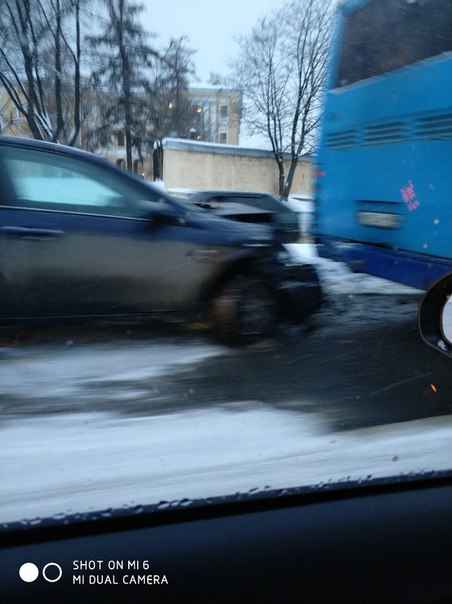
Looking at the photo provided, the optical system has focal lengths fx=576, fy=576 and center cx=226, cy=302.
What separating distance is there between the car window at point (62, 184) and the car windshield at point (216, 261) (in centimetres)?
1

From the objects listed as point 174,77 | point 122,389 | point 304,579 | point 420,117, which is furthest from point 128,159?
point 420,117

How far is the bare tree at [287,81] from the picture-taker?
2750 mm

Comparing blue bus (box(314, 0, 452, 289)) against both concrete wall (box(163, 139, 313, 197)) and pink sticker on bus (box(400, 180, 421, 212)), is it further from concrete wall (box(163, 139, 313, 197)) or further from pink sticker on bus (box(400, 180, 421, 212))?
concrete wall (box(163, 139, 313, 197))

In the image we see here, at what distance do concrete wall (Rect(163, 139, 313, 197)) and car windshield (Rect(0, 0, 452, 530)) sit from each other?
0.01 meters

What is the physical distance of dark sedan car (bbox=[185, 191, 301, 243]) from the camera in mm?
3281

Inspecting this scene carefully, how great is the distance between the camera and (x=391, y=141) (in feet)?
14.7

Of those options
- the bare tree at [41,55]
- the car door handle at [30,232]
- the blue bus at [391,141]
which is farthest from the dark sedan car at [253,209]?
the bare tree at [41,55]

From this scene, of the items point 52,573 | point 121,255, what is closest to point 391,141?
point 121,255

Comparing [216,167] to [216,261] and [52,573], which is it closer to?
[216,261]

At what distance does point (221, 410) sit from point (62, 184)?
1469mm

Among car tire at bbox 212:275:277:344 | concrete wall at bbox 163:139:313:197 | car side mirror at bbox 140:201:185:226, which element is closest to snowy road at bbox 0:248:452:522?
car tire at bbox 212:275:277:344

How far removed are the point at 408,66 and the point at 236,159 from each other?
6.88ft

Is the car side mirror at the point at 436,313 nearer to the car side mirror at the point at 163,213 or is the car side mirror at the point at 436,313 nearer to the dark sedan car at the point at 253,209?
the dark sedan car at the point at 253,209

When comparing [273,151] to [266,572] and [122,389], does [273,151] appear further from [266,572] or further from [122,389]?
[266,572]
